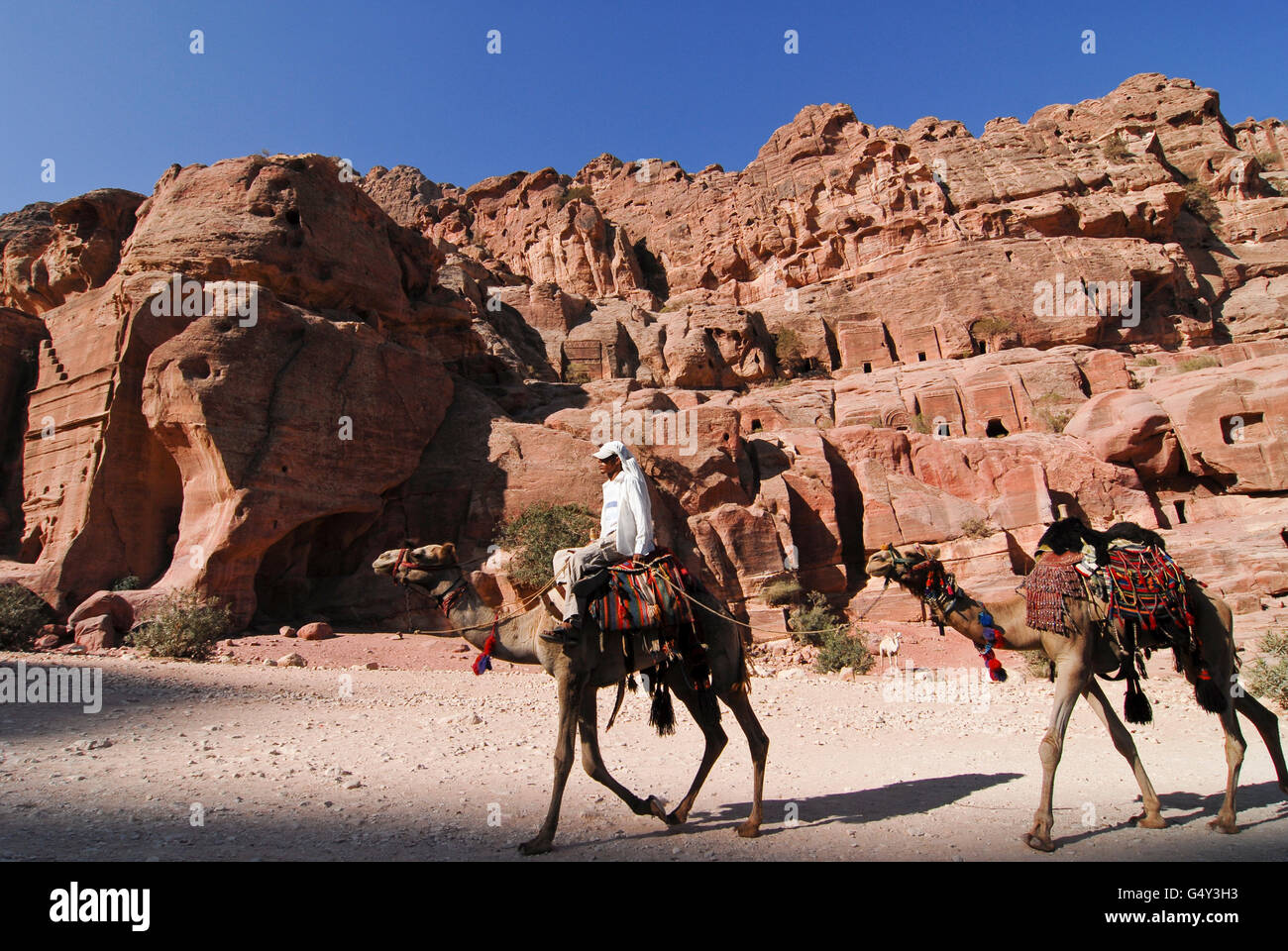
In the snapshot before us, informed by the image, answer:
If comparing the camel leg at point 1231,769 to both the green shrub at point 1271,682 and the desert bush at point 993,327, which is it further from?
the desert bush at point 993,327

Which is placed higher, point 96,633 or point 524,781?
point 96,633

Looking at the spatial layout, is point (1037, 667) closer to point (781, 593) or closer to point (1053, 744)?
point (781, 593)

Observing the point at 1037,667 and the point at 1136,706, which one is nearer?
the point at 1136,706

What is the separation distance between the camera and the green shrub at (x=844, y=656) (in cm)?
1823

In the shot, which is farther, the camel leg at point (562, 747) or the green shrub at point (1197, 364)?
the green shrub at point (1197, 364)

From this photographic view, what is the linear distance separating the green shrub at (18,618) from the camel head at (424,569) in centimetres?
1461

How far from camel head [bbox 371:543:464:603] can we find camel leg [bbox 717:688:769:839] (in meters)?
2.56

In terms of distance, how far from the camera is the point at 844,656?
Answer: 1850cm

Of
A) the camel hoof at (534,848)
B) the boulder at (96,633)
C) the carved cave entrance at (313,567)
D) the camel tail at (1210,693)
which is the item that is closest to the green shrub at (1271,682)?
the camel tail at (1210,693)

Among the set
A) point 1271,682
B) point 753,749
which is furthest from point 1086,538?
point 1271,682

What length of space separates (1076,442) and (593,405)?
1919 centimetres

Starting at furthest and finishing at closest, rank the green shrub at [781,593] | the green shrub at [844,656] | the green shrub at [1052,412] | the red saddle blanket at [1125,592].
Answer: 1. the green shrub at [1052,412]
2. the green shrub at [781,593]
3. the green shrub at [844,656]
4. the red saddle blanket at [1125,592]

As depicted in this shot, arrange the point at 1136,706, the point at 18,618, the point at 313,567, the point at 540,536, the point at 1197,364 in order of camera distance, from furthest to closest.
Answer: the point at 1197,364, the point at 313,567, the point at 540,536, the point at 18,618, the point at 1136,706

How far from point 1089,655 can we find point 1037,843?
181 cm
